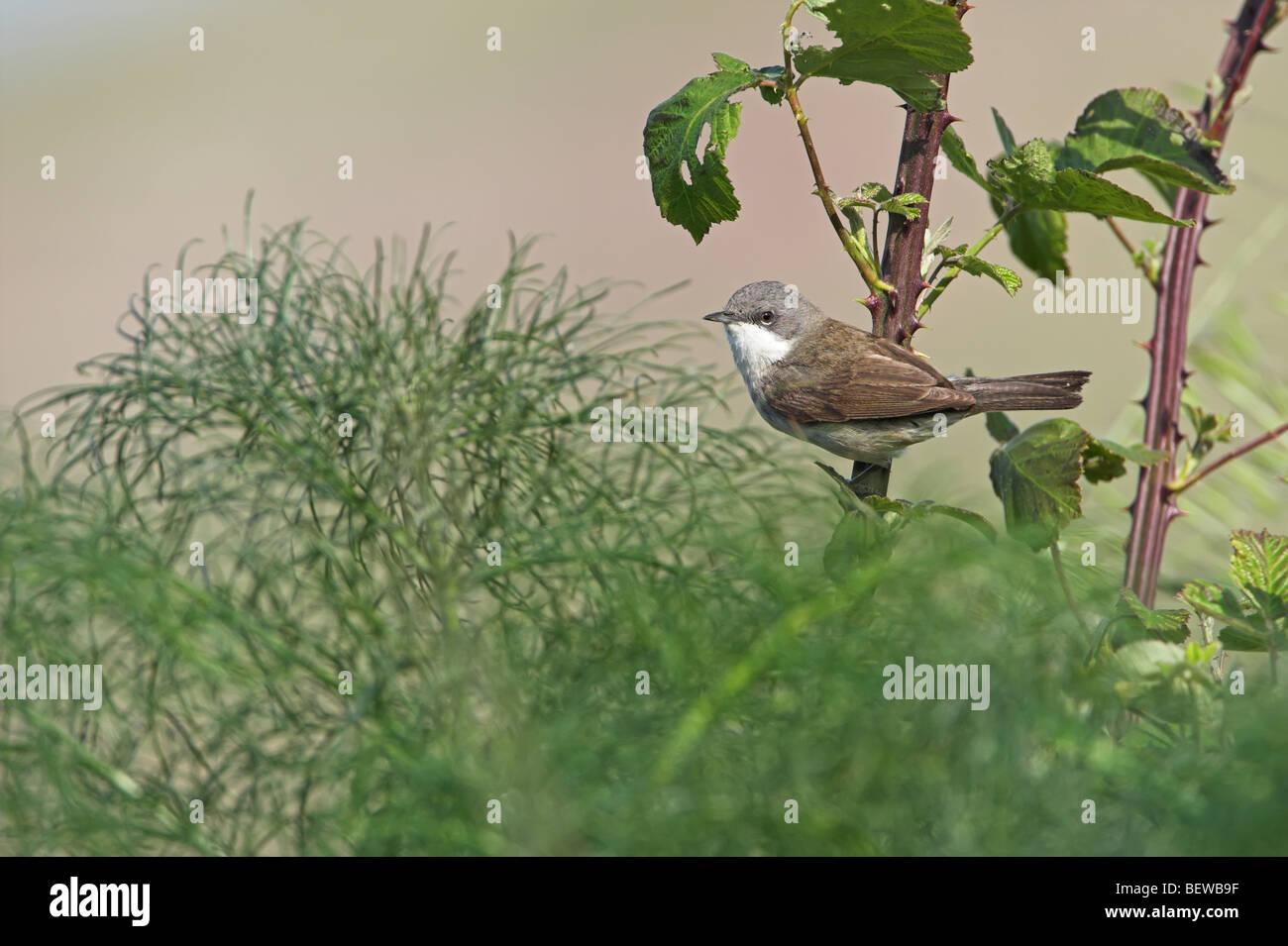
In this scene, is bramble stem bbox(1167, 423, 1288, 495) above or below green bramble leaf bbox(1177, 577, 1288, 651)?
above

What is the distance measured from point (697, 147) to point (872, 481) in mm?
403

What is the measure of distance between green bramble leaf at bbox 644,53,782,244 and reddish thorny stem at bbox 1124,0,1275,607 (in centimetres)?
51

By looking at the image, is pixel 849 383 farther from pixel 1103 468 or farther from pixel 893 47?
pixel 893 47

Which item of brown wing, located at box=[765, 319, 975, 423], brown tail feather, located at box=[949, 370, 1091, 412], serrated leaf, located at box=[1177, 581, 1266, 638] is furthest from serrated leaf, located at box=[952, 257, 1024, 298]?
brown tail feather, located at box=[949, 370, 1091, 412]

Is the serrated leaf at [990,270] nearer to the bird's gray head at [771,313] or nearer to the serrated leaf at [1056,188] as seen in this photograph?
the serrated leaf at [1056,188]

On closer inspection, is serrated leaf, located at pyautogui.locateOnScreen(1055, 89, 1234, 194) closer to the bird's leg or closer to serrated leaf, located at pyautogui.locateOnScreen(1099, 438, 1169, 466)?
serrated leaf, located at pyautogui.locateOnScreen(1099, 438, 1169, 466)

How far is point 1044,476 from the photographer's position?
121cm

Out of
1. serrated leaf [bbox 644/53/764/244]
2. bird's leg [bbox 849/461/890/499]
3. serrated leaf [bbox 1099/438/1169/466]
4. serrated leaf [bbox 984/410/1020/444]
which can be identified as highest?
serrated leaf [bbox 644/53/764/244]

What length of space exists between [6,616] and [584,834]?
1.76 ft

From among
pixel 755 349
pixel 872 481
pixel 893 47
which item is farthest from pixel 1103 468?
pixel 755 349

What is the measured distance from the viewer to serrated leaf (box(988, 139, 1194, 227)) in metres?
1.13

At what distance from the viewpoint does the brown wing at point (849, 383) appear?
2.28 metres

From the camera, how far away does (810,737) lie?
83 centimetres

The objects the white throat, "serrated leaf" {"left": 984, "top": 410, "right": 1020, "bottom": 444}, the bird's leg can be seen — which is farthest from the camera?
the white throat
